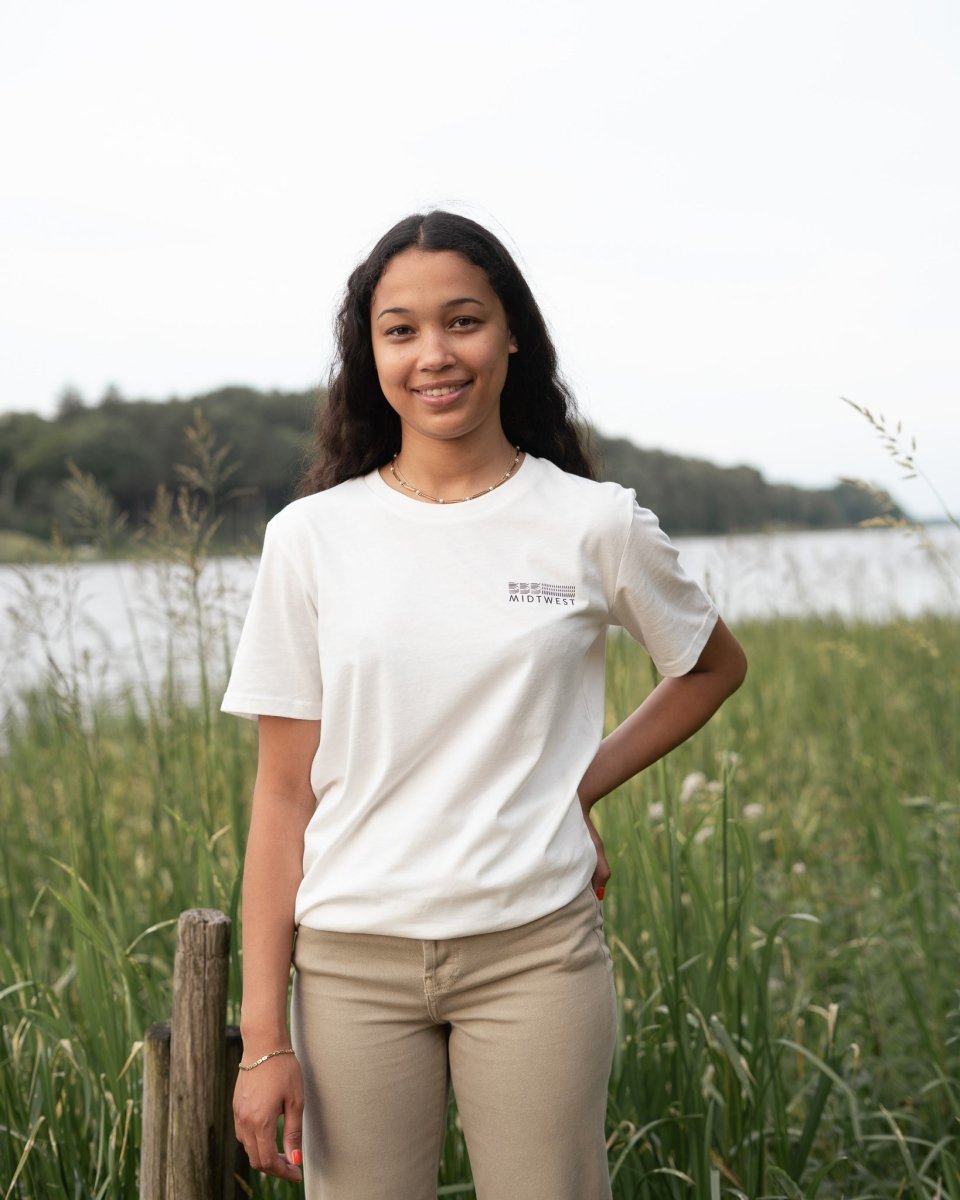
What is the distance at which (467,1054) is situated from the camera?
4.89 ft

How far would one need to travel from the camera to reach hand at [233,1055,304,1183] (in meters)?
1.49

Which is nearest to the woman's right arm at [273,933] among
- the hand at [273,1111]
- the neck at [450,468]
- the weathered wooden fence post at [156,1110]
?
the hand at [273,1111]

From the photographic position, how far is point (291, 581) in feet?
5.09

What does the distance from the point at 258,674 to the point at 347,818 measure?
21 cm

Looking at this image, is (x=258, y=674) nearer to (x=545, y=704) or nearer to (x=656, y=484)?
(x=545, y=704)

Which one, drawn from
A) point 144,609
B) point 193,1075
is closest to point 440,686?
point 193,1075

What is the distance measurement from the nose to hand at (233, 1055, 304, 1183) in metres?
0.88

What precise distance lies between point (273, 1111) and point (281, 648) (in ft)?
1.85

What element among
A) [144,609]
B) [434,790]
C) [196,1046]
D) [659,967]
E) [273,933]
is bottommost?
[659,967]

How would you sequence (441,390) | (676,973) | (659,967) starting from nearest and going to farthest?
(441,390)
(676,973)
(659,967)

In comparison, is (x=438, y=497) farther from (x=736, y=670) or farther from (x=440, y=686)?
(x=736, y=670)

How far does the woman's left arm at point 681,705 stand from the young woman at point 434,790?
0.12m

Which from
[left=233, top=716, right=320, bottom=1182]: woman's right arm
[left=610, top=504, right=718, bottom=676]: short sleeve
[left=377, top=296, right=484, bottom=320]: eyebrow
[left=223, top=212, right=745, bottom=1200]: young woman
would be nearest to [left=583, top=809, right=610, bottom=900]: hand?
[left=223, top=212, right=745, bottom=1200]: young woman

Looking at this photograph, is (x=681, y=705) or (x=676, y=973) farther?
(x=676, y=973)
